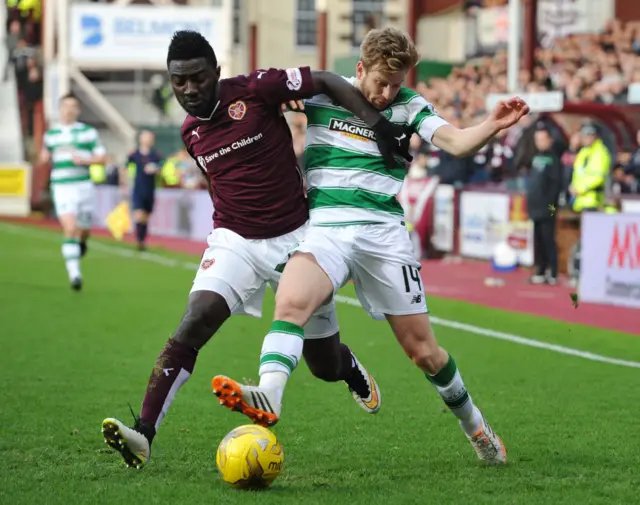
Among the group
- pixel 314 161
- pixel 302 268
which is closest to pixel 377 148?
pixel 314 161

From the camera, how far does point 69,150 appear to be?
15188mm

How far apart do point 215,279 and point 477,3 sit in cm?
2383

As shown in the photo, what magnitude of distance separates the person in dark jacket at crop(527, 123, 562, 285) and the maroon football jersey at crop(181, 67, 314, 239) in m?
10.9

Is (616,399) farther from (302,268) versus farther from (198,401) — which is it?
(302,268)

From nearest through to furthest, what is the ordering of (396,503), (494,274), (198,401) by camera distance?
(396,503)
(198,401)
(494,274)

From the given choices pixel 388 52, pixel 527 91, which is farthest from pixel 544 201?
pixel 388 52

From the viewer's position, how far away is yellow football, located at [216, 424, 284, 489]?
5418 millimetres

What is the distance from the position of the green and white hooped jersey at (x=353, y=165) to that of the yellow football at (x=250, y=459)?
1.05 m

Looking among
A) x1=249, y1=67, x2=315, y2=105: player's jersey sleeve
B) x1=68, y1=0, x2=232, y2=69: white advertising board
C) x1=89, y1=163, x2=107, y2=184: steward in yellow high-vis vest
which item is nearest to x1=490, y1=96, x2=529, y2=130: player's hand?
x1=249, y1=67, x2=315, y2=105: player's jersey sleeve

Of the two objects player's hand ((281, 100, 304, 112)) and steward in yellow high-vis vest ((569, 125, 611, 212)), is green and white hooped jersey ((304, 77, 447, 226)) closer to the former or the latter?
player's hand ((281, 100, 304, 112))

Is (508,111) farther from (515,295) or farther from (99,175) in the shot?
(99,175)

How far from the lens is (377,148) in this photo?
607cm

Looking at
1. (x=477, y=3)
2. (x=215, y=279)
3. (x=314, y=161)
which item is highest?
(x=477, y=3)

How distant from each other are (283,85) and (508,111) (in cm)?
104
